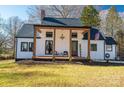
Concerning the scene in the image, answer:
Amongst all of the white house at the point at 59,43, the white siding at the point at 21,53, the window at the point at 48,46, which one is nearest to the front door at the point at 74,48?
the white house at the point at 59,43

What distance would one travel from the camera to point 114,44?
85.9ft

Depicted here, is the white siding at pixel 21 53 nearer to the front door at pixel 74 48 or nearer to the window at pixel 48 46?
the window at pixel 48 46

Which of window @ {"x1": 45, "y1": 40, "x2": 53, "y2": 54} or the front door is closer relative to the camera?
window @ {"x1": 45, "y1": 40, "x2": 53, "y2": 54}

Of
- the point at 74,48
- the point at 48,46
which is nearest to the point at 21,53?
the point at 48,46

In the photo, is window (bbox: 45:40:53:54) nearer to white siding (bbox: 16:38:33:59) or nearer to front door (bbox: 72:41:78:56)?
white siding (bbox: 16:38:33:59)

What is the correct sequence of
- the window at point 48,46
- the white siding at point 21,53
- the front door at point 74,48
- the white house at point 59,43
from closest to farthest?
the white house at point 59,43 < the white siding at point 21,53 < the window at point 48,46 < the front door at point 74,48

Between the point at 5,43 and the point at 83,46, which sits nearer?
the point at 83,46

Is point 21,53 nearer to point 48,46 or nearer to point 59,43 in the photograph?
point 48,46

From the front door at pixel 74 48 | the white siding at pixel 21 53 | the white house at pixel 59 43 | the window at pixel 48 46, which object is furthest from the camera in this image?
the front door at pixel 74 48

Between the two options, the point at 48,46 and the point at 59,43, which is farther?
the point at 48,46

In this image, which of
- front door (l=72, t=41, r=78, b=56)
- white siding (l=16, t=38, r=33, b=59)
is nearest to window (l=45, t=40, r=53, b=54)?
white siding (l=16, t=38, r=33, b=59)
